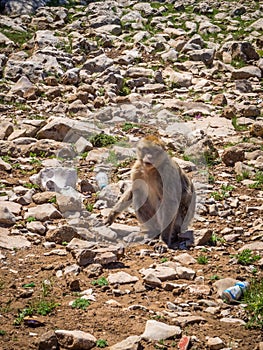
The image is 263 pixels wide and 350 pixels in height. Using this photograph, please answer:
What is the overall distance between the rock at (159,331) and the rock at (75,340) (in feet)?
1.52

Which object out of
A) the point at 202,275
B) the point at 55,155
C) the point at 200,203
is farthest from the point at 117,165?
the point at 202,275

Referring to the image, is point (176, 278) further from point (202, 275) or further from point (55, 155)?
point (55, 155)

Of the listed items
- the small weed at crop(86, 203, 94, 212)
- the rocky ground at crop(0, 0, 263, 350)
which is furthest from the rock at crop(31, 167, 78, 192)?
the small weed at crop(86, 203, 94, 212)

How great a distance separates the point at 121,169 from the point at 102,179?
27.3 inches

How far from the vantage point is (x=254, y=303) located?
5797 millimetres

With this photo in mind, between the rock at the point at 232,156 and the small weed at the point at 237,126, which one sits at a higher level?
the rock at the point at 232,156

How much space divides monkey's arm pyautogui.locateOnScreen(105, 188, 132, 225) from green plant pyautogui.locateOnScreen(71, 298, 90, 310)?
92.2 inches

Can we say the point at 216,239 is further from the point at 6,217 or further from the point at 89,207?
the point at 6,217

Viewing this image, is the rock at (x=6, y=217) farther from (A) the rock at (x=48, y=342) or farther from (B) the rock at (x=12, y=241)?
(A) the rock at (x=48, y=342)

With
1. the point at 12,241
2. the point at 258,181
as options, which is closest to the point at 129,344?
the point at 12,241

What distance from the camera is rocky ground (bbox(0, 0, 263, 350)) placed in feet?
18.6

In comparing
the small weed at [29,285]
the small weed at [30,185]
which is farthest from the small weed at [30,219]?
the small weed at [29,285]

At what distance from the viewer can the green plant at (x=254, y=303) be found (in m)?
5.60

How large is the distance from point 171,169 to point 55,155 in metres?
2.88
